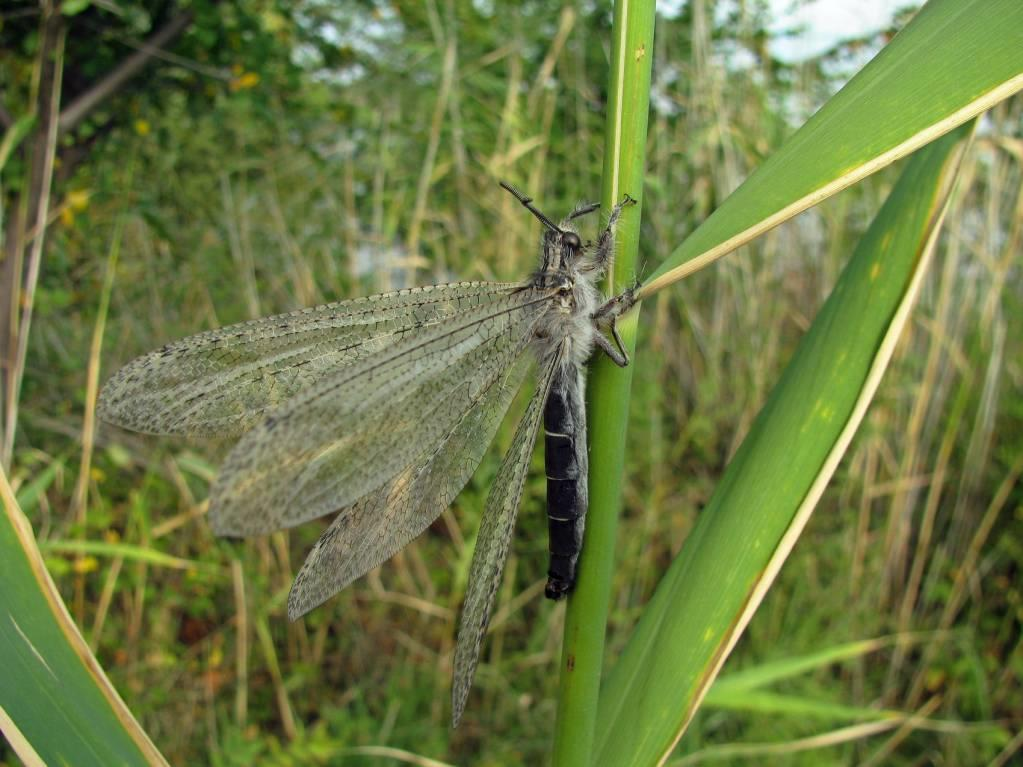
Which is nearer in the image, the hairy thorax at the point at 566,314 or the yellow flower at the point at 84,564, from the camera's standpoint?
the hairy thorax at the point at 566,314

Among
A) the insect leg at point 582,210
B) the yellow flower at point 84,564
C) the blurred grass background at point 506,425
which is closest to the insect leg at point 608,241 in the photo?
the insect leg at point 582,210

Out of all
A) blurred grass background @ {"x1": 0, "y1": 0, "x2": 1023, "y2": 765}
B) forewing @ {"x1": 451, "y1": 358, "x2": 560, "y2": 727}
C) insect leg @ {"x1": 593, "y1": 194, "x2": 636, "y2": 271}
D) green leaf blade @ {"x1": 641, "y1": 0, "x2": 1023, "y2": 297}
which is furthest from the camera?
blurred grass background @ {"x1": 0, "y1": 0, "x2": 1023, "y2": 765}

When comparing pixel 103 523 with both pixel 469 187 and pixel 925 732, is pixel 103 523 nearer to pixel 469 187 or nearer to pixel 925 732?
pixel 469 187

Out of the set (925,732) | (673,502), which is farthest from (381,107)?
(925,732)

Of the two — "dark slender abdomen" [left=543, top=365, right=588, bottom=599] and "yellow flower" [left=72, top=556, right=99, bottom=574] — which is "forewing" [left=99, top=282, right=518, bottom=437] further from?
"yellow flower" [left=72, top=556, right=99, bottom=574]

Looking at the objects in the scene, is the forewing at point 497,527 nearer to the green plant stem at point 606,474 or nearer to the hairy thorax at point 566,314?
the hairy thorax at point 566,314

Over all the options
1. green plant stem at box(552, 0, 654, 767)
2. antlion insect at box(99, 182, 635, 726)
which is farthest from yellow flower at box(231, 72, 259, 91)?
green plant stem at box(552, 0, 654, 767)

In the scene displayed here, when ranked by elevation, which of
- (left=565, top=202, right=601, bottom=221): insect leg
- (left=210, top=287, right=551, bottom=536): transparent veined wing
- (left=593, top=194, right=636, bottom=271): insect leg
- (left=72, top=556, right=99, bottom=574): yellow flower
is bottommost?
(left=72, top=556, right=99, bottom=574): yellow flower
